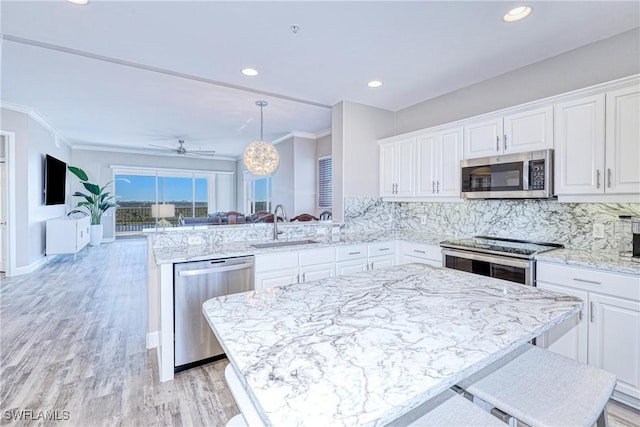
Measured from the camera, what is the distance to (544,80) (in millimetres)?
2836

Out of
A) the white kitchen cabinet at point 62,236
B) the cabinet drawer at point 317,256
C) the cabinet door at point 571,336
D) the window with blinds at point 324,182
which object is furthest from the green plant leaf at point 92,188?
the cabinet door at point 571,336

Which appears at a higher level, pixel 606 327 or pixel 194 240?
pixel 194 240

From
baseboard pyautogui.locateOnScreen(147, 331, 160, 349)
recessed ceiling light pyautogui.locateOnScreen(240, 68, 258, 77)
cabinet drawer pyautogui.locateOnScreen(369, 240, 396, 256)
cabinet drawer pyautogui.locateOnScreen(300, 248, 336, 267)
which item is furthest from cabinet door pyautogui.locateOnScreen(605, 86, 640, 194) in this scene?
baseboard pyautogui.locateOnScreen(147, 331, 160, 349)

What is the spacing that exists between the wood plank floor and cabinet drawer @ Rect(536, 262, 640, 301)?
0.75 m

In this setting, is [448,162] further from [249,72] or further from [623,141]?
[249,72]

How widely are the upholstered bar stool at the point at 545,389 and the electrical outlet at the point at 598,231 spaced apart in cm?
179

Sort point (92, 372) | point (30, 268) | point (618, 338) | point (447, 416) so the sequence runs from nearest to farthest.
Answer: point (447, 416)
point (618, 338)
point (92, 372)
point (30, 268)

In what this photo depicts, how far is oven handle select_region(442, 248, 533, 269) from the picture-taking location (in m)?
2.37

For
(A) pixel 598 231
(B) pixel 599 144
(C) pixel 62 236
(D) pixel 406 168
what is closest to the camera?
(B) pixel 599 144

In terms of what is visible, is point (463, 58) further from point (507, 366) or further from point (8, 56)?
point (8, 56)

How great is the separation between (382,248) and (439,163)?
3.70ft

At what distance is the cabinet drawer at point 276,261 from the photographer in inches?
107

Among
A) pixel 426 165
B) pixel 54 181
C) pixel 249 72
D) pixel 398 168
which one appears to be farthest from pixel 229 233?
pixel 54 181

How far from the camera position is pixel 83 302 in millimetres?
3900
